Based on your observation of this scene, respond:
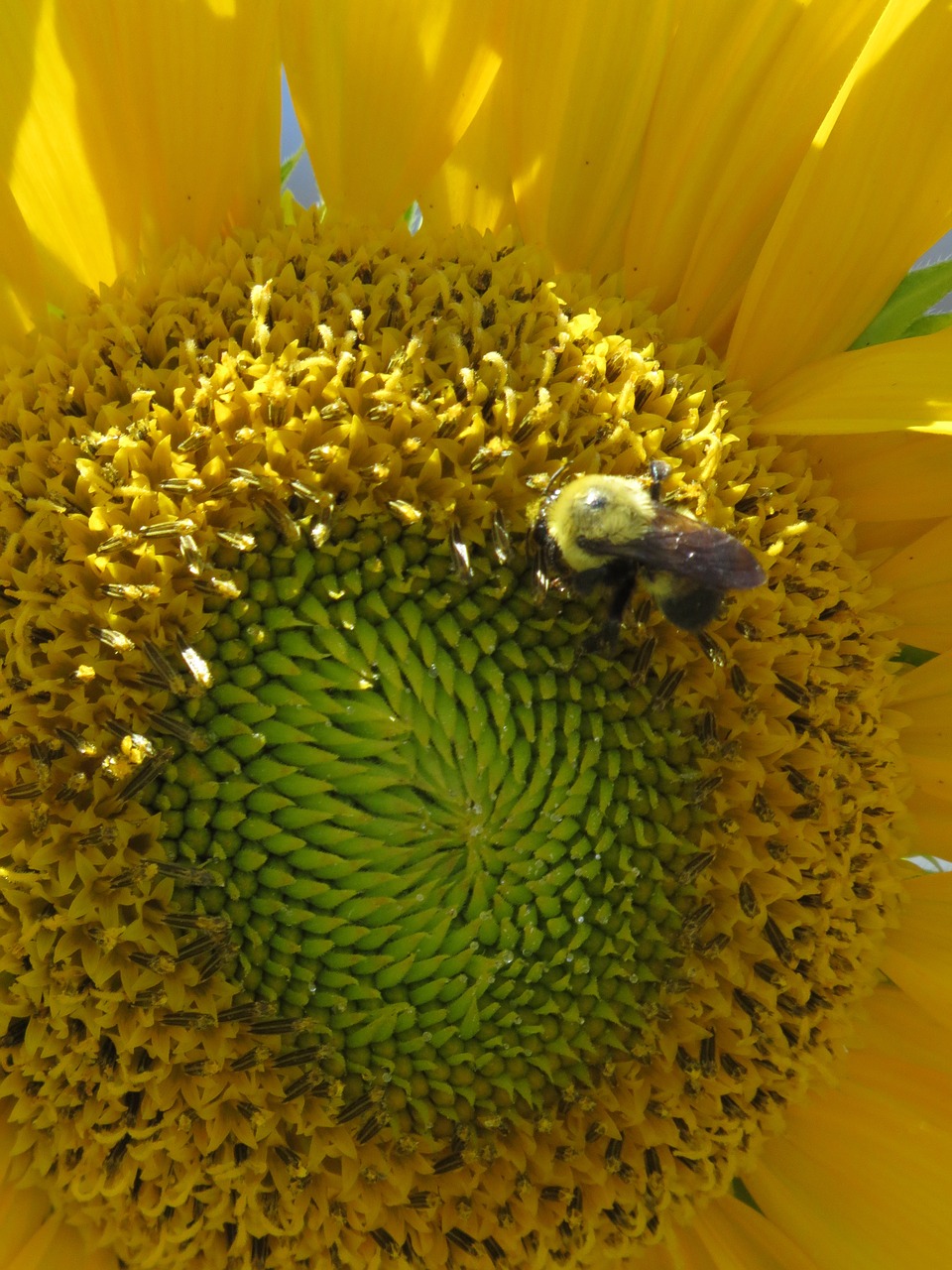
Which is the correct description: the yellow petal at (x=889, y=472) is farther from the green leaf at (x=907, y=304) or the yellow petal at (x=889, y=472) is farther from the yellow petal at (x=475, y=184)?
the yellow petal at (x=475, y=184)

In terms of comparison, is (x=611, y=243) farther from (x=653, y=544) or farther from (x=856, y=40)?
(x=653, y=544)

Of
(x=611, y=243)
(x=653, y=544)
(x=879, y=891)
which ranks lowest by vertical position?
(x=879, y=891)

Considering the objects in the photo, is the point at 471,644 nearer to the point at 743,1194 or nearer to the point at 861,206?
the point at 861,206

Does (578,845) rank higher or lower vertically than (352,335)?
lower

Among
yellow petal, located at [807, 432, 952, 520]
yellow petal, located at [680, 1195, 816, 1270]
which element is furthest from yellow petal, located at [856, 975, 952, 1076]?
yellow petal, located at [807, 432, 952, 520]

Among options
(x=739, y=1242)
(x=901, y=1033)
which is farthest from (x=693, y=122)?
(x=739, y=1242)

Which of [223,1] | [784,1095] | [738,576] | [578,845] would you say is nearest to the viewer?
[738,576]

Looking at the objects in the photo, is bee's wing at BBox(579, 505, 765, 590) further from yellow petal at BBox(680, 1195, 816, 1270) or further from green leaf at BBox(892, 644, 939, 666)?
yellow petal at BBox(680, 1195, 816, 1270)

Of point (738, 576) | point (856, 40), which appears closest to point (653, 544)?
point (738, 576)
